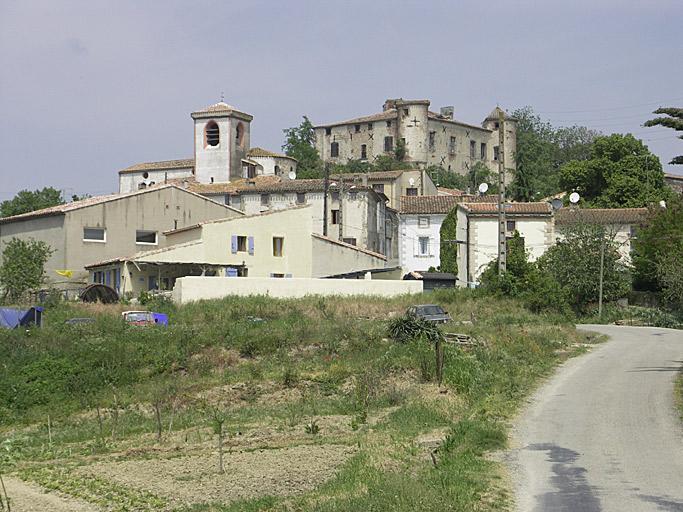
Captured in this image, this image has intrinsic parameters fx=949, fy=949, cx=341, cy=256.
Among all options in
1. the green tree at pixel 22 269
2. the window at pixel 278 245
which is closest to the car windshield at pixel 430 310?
Result: the window at pixel 278 245

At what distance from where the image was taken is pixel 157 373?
31.1 m

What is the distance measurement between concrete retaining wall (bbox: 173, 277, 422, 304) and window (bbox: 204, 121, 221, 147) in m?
43.9

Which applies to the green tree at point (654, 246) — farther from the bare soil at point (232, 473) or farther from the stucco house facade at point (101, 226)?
the bare soil at point (232, 473)

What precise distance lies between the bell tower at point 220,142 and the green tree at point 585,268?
3852 cm

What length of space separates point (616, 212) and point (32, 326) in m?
50.1

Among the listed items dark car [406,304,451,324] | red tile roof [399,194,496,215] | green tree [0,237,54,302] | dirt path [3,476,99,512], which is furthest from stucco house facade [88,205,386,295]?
dirt path [3,476,99,512]

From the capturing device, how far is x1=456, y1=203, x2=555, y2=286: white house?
2591 inches

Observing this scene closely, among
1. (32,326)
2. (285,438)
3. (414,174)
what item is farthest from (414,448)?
(414,174)

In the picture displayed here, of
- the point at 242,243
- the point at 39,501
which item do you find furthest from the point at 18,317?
the point at 39,501

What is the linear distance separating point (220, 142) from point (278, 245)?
33.4 m

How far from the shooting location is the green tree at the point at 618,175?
86188 mm

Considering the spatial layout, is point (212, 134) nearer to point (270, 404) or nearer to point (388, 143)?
point (388, 143)

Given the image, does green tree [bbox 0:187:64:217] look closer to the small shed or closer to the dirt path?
the small shed

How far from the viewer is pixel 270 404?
25656 millimetres
